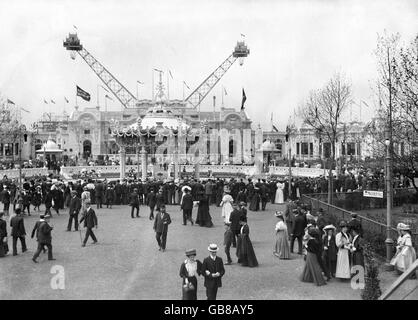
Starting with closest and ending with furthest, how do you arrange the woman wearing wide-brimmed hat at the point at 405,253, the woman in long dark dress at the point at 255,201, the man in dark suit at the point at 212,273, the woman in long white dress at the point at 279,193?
the man in dark suit at the point at 212,273, the woman wearing wide-brimmed hat at the point at 405,253, the woman in long dark dress at the point at 255,201, the woman in long white dress at the point at 279,193

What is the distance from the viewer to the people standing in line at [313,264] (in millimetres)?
10953

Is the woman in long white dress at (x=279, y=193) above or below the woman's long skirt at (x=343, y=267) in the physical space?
above

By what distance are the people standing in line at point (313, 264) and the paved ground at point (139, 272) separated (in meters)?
0.18

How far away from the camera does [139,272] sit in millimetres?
11664

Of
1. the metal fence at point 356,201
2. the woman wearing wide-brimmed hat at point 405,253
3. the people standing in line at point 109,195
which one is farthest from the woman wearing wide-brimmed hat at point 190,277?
the metal fence at point 356,201

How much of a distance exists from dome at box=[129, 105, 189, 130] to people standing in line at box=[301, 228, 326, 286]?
21.6m

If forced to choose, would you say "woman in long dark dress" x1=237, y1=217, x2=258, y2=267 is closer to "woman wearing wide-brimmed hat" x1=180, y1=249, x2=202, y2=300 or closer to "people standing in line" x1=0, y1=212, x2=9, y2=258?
"woman wearing wide-brimmed hat" x1=180, y1=249, x2=202, y2=300

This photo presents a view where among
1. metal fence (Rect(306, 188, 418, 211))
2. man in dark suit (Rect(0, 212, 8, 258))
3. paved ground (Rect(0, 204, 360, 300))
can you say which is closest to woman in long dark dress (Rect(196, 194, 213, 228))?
paved ground (Rect(0, 204, 360, 300))

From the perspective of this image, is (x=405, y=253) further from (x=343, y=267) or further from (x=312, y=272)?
(x=312, y=272)

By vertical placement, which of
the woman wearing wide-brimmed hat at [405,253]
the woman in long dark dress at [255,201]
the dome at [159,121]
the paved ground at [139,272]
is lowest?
the paved ground at [139,272]

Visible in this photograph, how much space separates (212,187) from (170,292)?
1493cm

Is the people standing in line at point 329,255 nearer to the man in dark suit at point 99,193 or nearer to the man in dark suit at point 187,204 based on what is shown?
the man in dark suit at point 187,204
